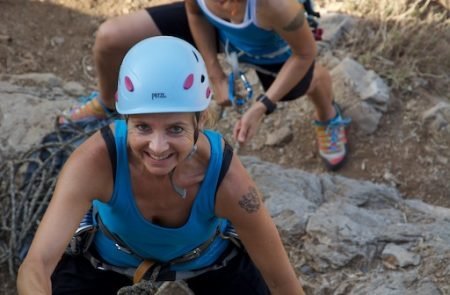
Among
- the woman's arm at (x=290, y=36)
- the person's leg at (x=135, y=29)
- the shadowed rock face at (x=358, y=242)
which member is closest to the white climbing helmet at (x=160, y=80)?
the woman's arm at (x=290, y=36)

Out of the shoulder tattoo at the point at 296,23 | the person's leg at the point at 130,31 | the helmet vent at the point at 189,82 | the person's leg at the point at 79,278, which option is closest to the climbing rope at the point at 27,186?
the person's leg at the point at 130,31

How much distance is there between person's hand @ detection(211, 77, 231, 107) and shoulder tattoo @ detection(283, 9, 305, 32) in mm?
537

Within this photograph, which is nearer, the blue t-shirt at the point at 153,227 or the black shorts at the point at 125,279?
the blue t-shirt at the point at 153,227

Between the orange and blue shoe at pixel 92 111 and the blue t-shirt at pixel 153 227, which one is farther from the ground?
the blue t-shirt at pixel 153 227

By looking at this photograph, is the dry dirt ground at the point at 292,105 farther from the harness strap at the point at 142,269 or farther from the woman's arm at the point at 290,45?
the harness strap at the point at 142,269

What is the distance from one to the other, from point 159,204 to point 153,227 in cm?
8

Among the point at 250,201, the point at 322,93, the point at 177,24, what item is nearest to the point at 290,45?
the point at 177,24

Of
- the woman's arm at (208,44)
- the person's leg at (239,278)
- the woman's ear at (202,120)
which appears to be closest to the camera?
the woman's ear at (202,120)

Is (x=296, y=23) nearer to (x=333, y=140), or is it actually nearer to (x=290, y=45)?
(x=290, y=45)

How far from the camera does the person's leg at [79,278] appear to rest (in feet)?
9.23

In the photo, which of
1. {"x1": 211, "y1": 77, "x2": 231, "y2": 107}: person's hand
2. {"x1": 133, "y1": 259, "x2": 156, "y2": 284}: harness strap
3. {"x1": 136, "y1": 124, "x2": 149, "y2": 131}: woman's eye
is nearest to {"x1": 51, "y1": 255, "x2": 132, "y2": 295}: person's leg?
{"x1": 133, "y1": 259, "x2": 156, "y2": 284}: harness strap

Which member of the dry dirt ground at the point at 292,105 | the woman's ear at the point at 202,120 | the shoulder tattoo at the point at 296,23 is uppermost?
the woman's ear at the point at 202,120

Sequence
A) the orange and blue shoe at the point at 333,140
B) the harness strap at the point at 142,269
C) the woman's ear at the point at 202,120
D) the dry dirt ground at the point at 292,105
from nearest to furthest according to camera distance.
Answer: the woman's ear at the point at 202,120 < the harness strap at the point at 142,269 < the orange and blue shoe at the point at 333,140 < the dry dirt ground at the point at 292,105

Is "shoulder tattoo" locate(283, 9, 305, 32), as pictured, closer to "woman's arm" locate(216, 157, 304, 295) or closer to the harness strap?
"woman's arm" locate(216, 157, 304, 295)
